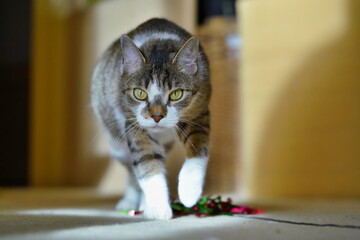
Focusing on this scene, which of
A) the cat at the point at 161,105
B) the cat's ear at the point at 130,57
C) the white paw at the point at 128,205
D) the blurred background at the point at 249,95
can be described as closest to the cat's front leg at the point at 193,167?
the cat at the point at 161,105

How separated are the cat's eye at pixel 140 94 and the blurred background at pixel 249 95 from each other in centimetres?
76

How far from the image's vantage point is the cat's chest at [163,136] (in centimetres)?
153

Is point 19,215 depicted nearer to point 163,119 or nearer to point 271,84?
point 163,119

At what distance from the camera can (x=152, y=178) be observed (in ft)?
4.74

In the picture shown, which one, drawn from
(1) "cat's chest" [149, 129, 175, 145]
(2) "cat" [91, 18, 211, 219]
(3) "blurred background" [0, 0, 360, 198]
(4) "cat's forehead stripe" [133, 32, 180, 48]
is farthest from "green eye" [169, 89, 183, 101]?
(3) "blurred background" [0, 0, 360, 198]

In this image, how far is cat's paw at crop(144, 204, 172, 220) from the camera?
136 cm

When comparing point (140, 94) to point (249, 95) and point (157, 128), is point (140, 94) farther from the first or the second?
point (249, 95)

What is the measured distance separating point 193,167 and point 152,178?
0.46 ft

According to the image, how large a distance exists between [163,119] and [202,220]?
0.33 m

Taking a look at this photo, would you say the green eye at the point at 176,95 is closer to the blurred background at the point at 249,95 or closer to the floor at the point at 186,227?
the floor at the point at 186,227

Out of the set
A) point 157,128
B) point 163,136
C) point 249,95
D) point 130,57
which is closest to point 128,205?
point 163,136

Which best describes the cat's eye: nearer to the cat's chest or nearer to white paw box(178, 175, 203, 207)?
the cat's chest

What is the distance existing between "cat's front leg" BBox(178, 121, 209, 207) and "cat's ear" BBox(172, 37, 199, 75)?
20 centimetres

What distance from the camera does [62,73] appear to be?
140 inches
